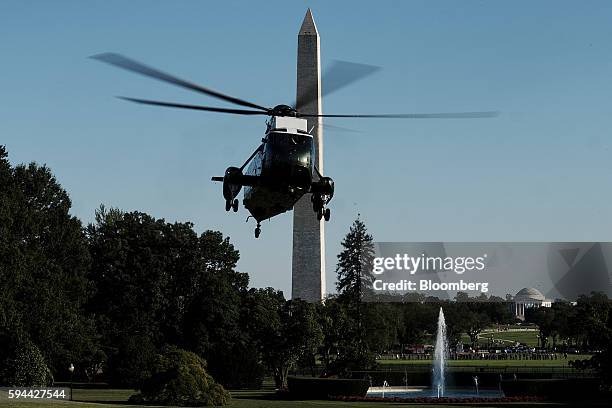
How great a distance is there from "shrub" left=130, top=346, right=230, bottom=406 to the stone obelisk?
120 feet

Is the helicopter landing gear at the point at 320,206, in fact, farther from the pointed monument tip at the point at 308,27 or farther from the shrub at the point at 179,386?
the pointed monument tip at the point at 308,27

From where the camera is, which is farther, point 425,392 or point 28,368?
point 425,392

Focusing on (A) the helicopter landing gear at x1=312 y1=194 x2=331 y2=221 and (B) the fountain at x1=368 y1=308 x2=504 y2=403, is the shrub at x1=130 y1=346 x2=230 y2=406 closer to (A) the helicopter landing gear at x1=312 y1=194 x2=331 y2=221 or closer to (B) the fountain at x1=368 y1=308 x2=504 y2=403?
(B) the fountain at x1=368 y1=308 x2=504 y2=403

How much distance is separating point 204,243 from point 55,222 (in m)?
18.8

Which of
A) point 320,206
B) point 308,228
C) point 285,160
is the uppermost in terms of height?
point 308,228

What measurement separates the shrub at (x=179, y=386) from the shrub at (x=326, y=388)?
11183mm

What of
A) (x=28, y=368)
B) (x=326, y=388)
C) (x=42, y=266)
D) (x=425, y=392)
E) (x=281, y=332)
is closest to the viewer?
(x=28, y=368)

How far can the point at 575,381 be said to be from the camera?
70.2m

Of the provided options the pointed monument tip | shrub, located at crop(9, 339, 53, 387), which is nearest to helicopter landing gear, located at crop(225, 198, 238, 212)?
shrub, located at crop(9, 339, 53, 387)

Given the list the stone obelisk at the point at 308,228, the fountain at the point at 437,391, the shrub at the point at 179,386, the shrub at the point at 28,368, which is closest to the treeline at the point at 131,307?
the shrub at the point at 28,368

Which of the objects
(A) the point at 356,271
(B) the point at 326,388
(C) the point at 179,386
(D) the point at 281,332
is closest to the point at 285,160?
(C) the point at 179,386

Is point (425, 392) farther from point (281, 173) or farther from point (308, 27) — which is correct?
point (281, 173)

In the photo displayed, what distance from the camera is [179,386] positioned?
194ft

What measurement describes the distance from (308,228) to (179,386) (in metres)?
41.0
